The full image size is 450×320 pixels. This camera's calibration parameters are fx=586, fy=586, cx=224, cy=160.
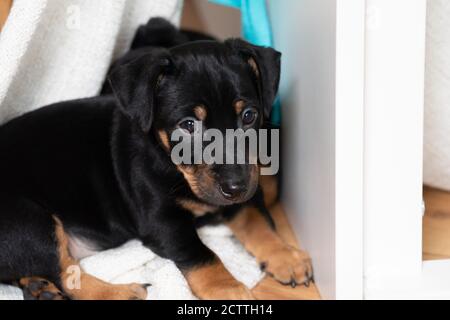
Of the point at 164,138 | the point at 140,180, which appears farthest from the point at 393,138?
the point at 140,180

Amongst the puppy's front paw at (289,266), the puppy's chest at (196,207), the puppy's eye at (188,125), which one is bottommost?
the puppy's front paw at (289,266)

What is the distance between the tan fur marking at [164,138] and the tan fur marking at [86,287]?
406 mm

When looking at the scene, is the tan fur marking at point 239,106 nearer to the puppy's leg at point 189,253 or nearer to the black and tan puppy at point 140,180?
the black and tan puppy at point 140,180

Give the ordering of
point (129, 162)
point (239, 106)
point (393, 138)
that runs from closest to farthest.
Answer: point (393, 138) < point (239, 106) < point (129, 162)

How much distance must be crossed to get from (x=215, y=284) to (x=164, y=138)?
0.44 meters

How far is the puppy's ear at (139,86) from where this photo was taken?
155 cm

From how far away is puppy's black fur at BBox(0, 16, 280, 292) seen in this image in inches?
61.9

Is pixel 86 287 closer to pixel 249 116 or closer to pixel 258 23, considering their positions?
pixel 249 116

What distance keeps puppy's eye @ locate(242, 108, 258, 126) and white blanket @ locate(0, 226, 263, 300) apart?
49 centimetres

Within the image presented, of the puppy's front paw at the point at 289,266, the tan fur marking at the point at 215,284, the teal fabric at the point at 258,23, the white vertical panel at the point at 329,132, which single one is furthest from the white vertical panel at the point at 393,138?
the teal fabric at the point at 258,23

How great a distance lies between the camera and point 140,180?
1762 millimetres

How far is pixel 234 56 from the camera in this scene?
1.66 m

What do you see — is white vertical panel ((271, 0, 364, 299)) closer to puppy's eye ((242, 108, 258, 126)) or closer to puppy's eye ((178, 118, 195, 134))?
puppy's eye ((242, 108, 258, 126))

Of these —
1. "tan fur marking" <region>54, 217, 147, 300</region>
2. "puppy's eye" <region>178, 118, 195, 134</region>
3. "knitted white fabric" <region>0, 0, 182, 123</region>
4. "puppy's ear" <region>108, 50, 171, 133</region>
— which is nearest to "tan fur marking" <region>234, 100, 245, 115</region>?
"puppy's eye" <region>178, 118, 195, 134</region>
